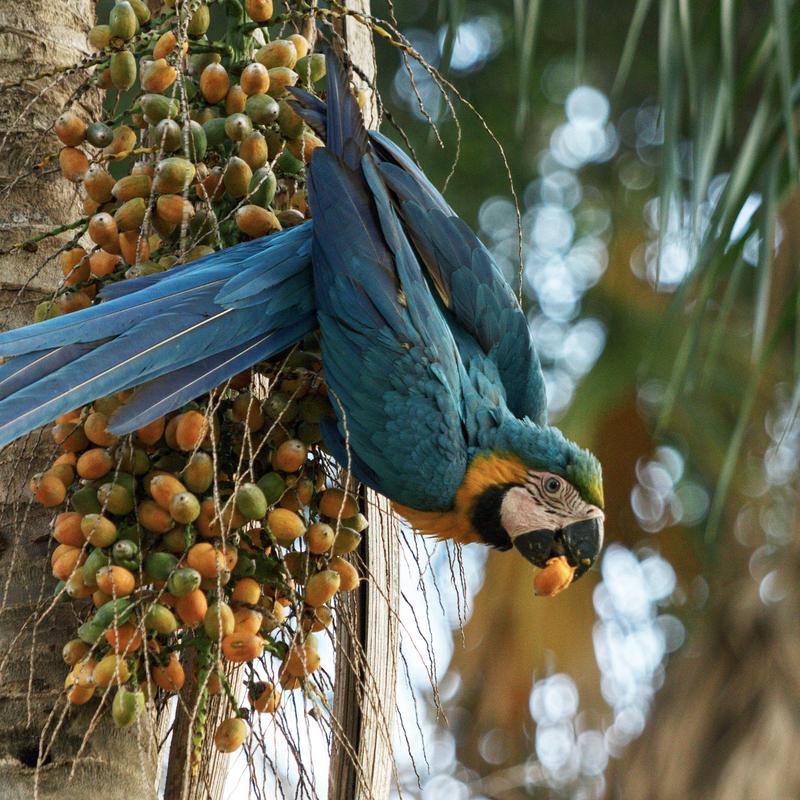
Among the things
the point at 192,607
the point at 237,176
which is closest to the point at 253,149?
the point at 237,176

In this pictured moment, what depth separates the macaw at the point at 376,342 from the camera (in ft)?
5.08

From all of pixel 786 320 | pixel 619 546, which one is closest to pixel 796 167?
pixel 786 320

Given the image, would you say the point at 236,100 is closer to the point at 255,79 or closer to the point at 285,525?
the point at 255,79

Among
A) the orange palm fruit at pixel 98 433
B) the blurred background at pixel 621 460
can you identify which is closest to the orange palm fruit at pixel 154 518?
the orange palm fruit at pixel 98 433

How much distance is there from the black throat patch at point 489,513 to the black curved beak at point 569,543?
0.04m

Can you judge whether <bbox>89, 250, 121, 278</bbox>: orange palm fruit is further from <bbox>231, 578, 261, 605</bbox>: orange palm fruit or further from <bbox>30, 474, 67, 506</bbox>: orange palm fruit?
<bbox>231, 578, 261, 605</bbox>: orange palm fruit

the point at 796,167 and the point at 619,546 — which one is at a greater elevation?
the point at 619,546

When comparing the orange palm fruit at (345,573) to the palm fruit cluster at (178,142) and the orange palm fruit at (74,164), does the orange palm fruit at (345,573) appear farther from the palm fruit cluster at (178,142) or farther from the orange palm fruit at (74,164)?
the orange palm fruit at (74,164)

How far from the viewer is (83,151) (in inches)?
63.8

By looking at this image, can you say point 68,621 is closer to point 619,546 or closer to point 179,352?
point 179,352

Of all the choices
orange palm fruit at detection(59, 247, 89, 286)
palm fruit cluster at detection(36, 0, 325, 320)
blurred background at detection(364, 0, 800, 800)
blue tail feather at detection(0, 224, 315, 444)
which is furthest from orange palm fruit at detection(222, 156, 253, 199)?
blurred background at detection(364, 0, 800, 800)

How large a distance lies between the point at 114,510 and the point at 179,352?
12.0 inches

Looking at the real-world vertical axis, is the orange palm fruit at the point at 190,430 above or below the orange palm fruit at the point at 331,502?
above

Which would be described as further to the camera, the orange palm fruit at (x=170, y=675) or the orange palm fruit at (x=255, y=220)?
the orange palm fruit at (x=255, y=220)
